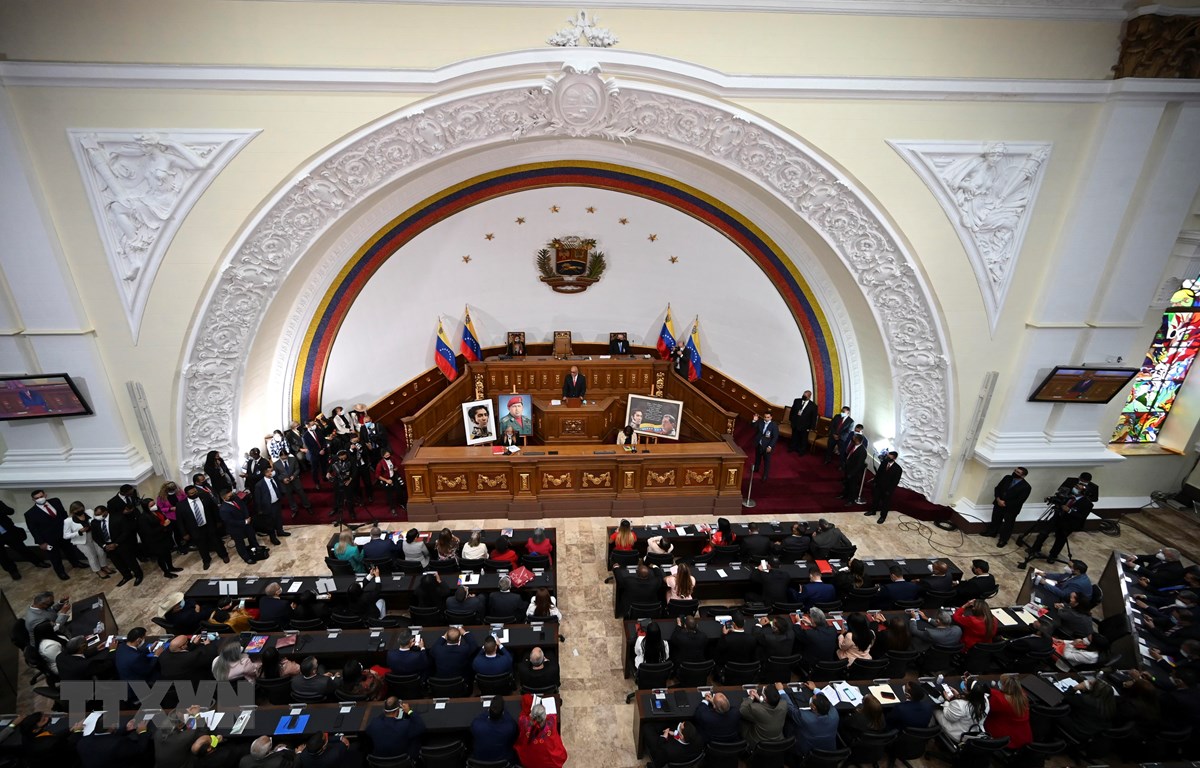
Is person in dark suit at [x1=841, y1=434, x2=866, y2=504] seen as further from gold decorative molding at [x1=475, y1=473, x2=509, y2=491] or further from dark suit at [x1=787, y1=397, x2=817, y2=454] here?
gold decorative molding at [x1=475, y1=473, x2=509, y2=491]

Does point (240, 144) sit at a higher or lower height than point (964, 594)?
higher

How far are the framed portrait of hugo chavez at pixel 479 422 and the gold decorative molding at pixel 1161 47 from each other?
1086cm

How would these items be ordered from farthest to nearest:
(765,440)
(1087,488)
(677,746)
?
1. (765,440)
2. (1087,488)
3. (677,746)

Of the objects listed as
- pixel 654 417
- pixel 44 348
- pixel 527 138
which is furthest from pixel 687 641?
pixel 44 348

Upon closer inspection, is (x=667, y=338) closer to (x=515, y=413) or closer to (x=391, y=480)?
(x=515, y=413)

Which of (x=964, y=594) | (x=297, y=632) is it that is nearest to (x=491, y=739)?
(x=297, y=632)

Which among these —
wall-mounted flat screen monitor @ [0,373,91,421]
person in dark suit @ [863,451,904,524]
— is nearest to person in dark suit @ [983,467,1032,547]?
person in dark suit @ [863,451,904,524]

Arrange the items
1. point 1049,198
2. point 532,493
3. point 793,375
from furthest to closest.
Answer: point 793,375 → point 532,493 → point 1049,198

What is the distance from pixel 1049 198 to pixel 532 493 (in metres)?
8.86

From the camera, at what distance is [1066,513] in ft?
26.2

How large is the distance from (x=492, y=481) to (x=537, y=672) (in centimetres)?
421

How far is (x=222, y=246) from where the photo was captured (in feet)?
25.6

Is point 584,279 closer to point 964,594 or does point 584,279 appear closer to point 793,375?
point 793,375

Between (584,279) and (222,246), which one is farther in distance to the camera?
(584,279)
